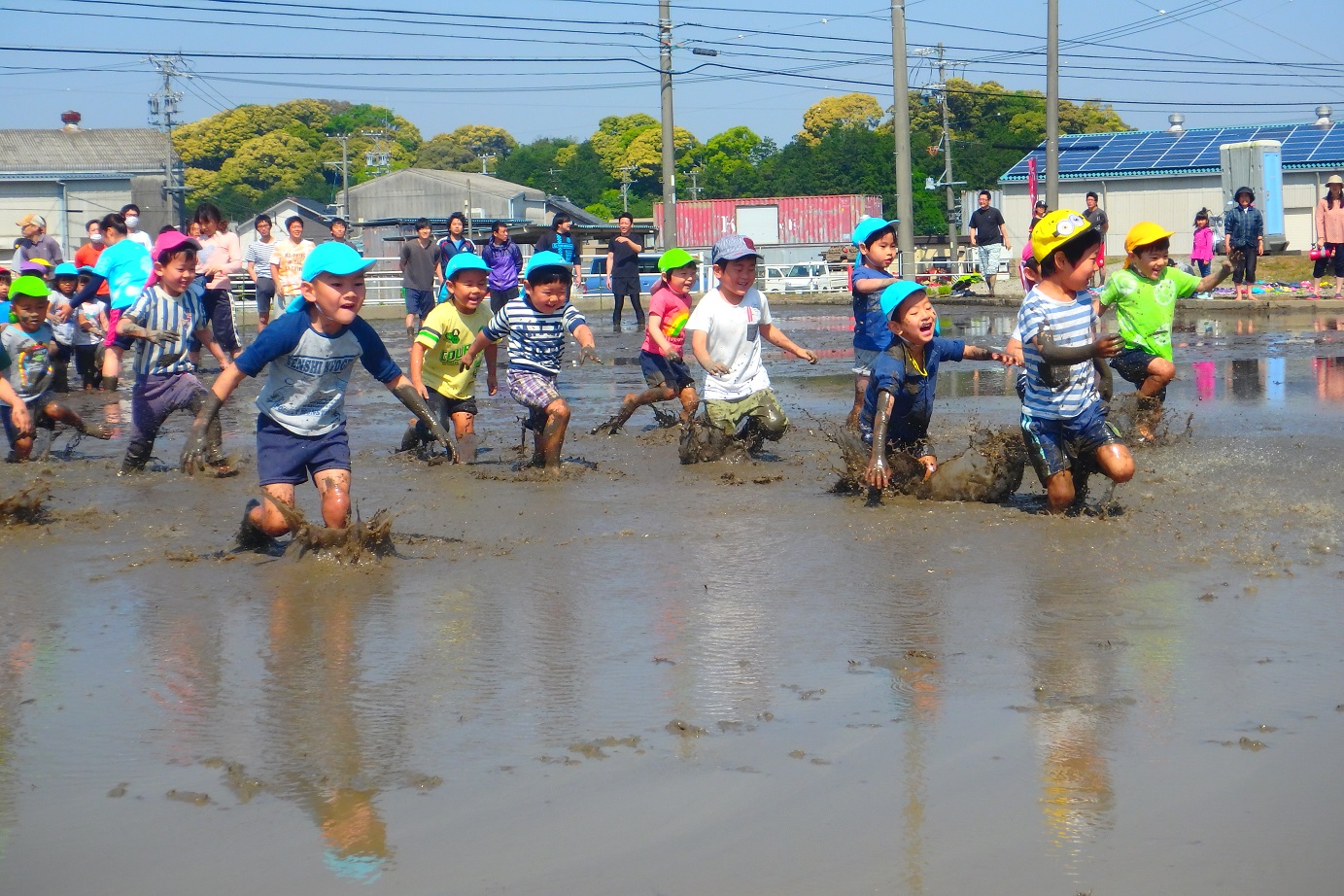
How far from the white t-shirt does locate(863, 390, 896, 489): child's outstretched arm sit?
1991 millimetres

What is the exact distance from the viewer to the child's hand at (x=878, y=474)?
7.77 meters

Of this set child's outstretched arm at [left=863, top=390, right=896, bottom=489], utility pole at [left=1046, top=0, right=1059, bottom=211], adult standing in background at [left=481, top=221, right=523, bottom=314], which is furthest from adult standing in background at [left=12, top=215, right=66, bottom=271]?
utility pole at [left=1046, top=0, right=1059, bottom=211]

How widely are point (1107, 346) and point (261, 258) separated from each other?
48.3 feet

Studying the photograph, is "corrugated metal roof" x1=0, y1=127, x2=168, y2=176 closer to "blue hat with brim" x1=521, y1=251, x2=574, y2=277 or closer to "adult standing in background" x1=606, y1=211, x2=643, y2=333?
"adult standing in background" x1=606, y1=211, x2=643, y2=333

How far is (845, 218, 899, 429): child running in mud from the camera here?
974 cm

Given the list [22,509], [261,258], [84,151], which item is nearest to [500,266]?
[261,258]

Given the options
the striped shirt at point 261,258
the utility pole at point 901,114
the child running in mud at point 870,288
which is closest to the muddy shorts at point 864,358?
the child running in mud at point 870,288

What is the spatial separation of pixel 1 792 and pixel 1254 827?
333cm

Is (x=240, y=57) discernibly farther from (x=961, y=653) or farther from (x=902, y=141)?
(x=961, y=653)

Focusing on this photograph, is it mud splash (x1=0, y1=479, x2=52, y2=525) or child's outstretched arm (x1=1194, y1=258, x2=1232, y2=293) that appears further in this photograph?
child's outstretched arm (x1=1194, y1=258, x2=1232, y2=293)

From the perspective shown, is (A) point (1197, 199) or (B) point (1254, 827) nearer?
(B) point (1254, 827)

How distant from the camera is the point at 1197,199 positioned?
45.6 metres

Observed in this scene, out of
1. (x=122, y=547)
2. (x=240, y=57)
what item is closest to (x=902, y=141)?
(x=240, y=57)

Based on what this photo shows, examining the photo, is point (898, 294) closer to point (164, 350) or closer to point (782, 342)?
point (782, 342)
